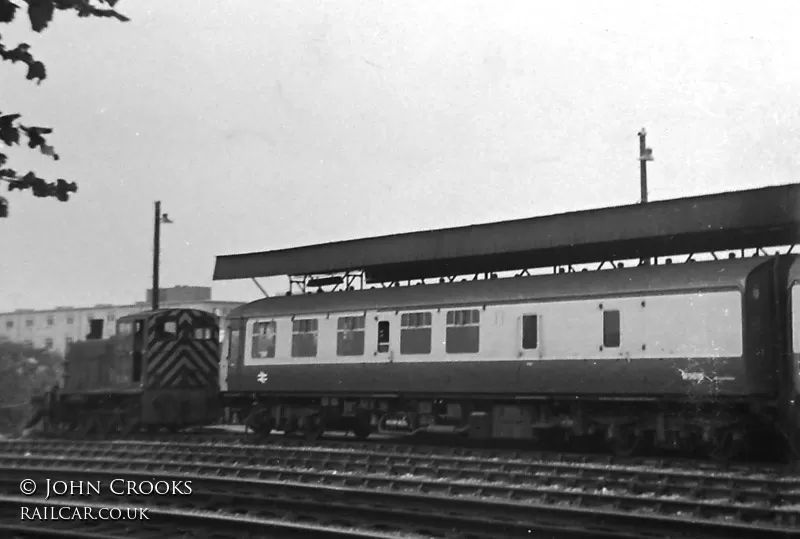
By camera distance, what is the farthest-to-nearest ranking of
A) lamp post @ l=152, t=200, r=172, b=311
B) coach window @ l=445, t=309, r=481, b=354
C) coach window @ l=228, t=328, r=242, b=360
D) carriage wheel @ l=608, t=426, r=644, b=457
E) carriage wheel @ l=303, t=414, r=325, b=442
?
lamp post @ l=152, t=200, r=172, b=311
coach window @ l=228, t=328, r=242, b=360
carriage wheel @ l=303, t=414, r=325, b=442
coach window @ l=445, t=309, r=481, b=354
carriage wheel @ l=608, t=426, r=644, b=457

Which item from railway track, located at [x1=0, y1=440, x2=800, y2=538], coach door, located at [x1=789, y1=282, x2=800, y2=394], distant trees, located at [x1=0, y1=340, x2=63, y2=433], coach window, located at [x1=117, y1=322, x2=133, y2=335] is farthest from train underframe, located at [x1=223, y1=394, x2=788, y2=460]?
distant trees, located at [x1=0, y1=340, x2=63, y2=433]

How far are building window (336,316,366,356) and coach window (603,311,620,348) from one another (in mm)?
5668

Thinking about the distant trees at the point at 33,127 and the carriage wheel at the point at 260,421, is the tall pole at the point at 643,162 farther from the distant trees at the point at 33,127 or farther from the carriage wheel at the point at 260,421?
the distant trees at the point at 33,127

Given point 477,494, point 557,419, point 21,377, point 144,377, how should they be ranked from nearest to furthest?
point 477,494 → point 557,419 → point 144,377 → point 21,377

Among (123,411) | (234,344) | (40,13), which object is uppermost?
(40,13)

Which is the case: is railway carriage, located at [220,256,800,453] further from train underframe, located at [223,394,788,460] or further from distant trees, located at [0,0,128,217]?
distant trees, located at [0,0,128,217]

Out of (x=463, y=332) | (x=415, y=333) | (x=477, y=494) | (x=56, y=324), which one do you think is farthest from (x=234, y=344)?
(x=477, y=494)

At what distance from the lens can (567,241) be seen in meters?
16.7

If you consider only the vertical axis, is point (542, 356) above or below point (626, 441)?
above

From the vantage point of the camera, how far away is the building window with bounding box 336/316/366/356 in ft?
60.8

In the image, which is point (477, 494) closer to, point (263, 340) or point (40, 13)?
point (40, 13)

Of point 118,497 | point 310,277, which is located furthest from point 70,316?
point 118,497

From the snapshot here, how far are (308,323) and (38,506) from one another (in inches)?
372

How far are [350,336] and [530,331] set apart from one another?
4.53 m
